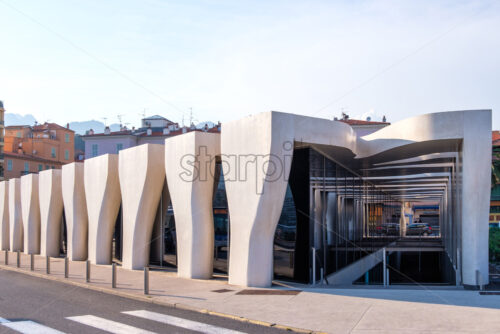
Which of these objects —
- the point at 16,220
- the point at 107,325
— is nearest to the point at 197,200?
the point at 107,325

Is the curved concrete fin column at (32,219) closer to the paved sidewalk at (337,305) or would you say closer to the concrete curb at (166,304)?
the concrete curb at (166,304)

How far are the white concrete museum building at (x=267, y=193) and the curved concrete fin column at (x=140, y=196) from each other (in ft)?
0.14

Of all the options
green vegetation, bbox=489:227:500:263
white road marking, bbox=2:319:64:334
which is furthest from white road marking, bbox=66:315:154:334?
green vegetation, bbox=489:227:500:263

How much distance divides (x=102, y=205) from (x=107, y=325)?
1370 cm

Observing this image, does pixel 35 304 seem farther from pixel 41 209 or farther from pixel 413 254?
pixel 413 254

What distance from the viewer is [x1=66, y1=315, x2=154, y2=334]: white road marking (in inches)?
392

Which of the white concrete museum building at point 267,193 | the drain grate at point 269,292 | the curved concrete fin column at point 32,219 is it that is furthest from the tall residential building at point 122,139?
the drain grate at point 269,292

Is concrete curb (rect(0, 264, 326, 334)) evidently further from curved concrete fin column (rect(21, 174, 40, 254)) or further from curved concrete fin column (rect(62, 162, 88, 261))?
curved concrete fin column (rect(21, 174, 40, 254))

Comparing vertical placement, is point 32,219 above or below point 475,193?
below

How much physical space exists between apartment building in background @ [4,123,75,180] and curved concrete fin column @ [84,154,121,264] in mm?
50799

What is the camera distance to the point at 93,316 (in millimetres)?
11555

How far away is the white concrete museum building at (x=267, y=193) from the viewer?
1530 cm

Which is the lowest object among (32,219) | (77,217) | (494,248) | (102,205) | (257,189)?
(494,248)

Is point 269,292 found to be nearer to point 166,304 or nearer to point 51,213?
point 166,304
